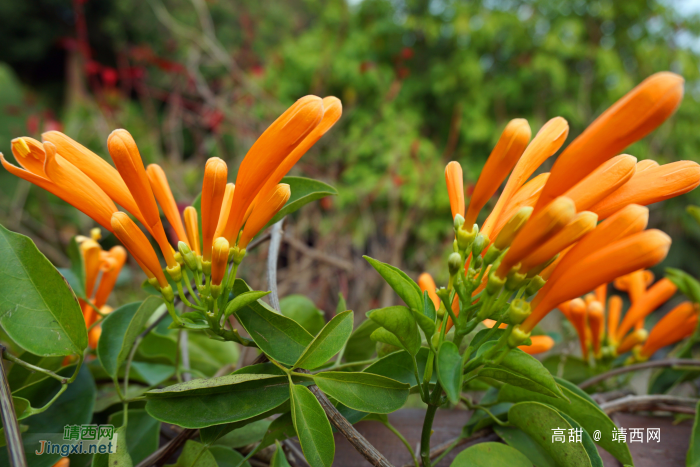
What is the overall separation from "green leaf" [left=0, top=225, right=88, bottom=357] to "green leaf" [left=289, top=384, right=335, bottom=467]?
24cm

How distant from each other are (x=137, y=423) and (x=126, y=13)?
24.6 ft

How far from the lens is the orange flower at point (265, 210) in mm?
402

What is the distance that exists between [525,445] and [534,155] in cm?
31

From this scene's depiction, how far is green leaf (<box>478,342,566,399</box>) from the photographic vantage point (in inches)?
13.1

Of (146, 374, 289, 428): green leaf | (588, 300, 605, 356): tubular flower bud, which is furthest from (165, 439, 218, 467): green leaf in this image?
(588, 300, 605, 356): tubular flower bud

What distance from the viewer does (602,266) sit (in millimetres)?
318

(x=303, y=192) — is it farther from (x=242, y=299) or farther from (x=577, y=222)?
(x=577, y=222)

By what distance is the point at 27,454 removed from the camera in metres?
0.43

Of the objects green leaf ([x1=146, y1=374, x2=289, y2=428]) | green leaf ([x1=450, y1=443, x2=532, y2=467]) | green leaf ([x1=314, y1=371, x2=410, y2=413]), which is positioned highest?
green leaf ([x1=314, y1=371, x2=410, y2=413])

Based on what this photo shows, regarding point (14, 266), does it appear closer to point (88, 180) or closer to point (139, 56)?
point (88, 180)

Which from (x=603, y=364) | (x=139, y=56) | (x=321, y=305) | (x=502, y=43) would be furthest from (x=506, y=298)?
(x=502, y=43)

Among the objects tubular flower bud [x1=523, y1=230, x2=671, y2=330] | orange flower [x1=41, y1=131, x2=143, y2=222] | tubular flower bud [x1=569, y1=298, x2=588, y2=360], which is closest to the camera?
tubular flower bud [x1=523, y1=230, x2=671, y2=330]

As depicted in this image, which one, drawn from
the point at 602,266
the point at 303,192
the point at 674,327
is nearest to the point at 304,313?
the point at 303,192

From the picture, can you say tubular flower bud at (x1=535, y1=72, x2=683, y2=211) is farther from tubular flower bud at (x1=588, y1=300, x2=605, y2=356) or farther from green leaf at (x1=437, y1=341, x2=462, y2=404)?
tubular flower bud at (x1=588, y1=300, x2=605, y2=356)
